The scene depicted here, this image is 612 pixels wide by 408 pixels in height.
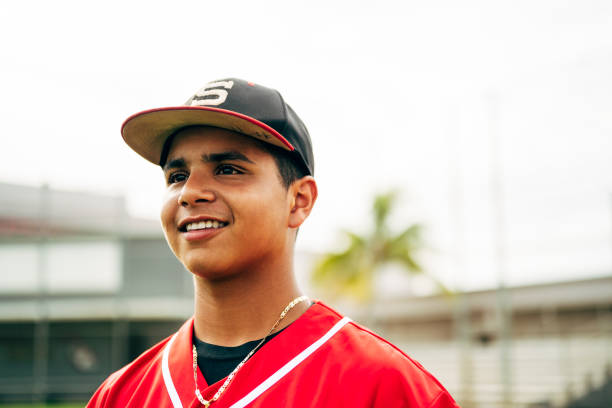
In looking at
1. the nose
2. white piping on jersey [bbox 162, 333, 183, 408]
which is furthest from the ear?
white piping on jersey [bbox 162, 333, 183, 408]

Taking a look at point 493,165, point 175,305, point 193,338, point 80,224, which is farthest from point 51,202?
point 193,338

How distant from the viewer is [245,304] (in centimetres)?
161

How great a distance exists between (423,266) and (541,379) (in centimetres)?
834

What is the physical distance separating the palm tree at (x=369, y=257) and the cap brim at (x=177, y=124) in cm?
1714

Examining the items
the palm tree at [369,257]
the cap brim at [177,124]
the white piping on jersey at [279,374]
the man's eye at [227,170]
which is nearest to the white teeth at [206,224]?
the man's eye at [227,170]

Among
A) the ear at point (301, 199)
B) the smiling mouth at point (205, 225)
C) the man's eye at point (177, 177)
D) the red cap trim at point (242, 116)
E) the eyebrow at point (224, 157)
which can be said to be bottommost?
the smiling mouth at point (205, 225)

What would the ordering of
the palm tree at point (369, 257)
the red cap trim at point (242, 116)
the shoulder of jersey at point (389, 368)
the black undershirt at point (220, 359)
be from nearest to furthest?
1. the shoulder of jersey at point (389, 368)
2. the red cap trim at point (242, 116)
3. the black undershirt at point (220, 359)
4. the palm tree at point (369, 257)

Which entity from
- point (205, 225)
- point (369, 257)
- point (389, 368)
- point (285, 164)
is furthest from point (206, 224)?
point (369, 257)

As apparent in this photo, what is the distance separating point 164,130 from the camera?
1.69 metres

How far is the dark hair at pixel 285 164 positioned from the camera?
62.8 inches

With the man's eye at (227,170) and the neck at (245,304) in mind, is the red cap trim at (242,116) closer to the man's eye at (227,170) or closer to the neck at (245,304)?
the man's eye at (227,170)

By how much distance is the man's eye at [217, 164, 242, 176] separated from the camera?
1549 mm

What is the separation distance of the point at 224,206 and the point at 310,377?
0.46 m

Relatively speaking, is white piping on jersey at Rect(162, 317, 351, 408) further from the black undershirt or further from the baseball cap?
the baseball cap
